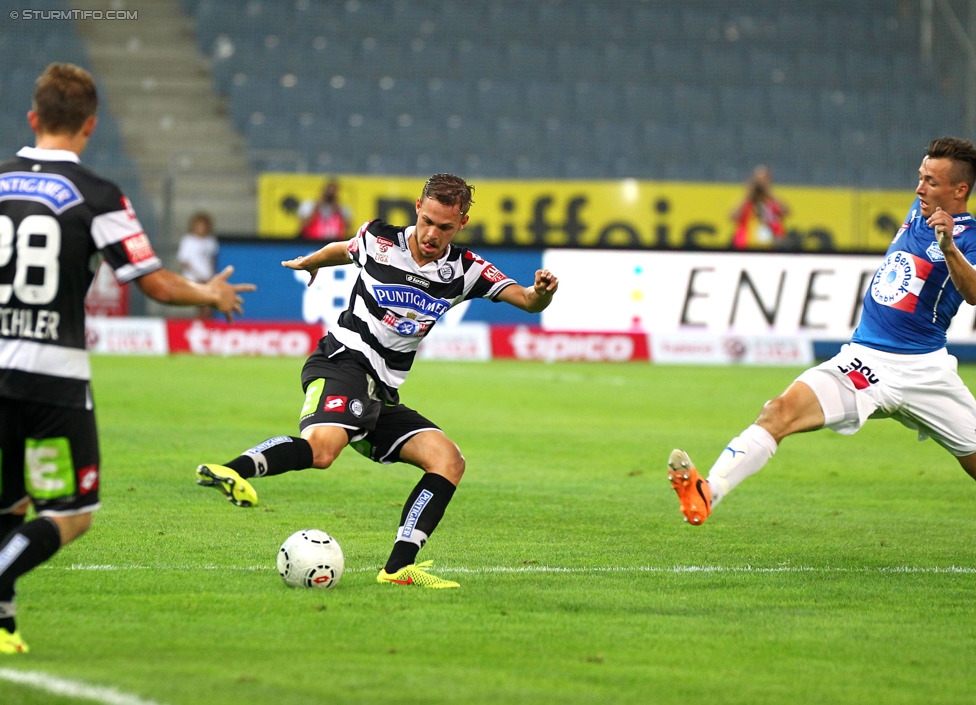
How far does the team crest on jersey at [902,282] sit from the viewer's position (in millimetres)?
7309

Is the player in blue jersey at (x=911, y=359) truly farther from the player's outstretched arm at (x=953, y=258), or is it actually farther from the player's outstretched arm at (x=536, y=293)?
the player's outstretched arm at (x=536, y=293)

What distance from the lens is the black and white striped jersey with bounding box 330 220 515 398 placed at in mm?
6984

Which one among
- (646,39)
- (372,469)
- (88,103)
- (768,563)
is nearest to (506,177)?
(646,39)

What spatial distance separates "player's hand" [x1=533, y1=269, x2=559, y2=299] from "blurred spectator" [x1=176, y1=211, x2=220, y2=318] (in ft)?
51.2

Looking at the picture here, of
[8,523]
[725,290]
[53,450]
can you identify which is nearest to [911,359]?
[53,450]

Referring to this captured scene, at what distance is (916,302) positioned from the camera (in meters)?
7.29

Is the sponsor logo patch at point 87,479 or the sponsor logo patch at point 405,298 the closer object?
the sponsor logo patch at point 87,479

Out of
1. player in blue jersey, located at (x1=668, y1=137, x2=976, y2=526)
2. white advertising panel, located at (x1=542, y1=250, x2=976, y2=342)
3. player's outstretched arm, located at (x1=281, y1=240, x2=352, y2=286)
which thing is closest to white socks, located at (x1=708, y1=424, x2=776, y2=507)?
player in blue jersey, located at (x1=668, y1=137, x2=976, y2=526)

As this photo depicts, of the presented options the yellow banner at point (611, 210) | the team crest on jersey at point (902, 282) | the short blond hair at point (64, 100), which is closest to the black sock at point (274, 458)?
the short blond hair at point (64, 100)

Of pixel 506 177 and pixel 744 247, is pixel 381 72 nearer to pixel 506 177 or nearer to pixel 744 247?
pixel 506 177

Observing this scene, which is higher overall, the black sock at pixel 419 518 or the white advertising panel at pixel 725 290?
the black sock at pixel 419 518

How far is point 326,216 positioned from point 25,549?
18682 millimetres

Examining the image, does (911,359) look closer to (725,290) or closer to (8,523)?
(8,523)

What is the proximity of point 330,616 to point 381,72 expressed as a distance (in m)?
24.0
